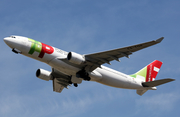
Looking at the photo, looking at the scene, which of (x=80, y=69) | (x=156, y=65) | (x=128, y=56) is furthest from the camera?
(x=156, y=65)

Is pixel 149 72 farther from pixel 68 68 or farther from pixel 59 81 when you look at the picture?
pixel 68 68

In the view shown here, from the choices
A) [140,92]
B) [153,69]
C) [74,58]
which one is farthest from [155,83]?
[74,58]

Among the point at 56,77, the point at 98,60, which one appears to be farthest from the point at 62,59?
the point at 56,77

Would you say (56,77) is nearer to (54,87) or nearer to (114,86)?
(54,87)

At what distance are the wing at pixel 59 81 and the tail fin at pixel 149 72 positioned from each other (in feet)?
31.6

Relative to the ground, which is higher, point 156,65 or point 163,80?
point 156,65

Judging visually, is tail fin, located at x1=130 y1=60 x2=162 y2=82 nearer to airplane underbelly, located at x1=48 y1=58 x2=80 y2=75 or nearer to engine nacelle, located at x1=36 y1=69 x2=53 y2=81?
airplane underbelly, located at x1=48 y1=58 x2=80 y2=75

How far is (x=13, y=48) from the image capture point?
32.6 meters

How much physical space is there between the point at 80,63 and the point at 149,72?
1451cm

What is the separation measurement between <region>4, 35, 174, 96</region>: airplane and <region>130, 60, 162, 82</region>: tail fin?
1570mm

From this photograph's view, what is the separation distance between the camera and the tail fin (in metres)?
41.6

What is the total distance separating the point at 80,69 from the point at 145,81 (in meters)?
11.7

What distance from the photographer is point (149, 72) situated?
142ft

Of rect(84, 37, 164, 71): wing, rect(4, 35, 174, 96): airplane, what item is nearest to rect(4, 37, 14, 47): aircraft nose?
rect(4, 35, 174, 96): airplane
